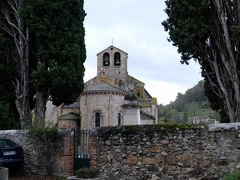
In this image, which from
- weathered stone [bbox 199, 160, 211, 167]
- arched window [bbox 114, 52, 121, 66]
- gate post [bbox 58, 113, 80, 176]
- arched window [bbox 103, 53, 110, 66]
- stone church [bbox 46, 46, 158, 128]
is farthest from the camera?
arched window [bbox 114, 52, 121, 66]

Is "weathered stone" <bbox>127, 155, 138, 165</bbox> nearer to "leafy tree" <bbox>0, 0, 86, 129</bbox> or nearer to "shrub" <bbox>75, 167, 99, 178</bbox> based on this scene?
"shrub" <bbox>75, 167, 99, 178</bbox>

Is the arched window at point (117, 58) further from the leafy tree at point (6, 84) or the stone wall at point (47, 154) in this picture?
the stone wall at point (47, 154)

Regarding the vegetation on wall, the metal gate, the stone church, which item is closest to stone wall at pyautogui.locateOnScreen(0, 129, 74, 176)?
the vegetation on wall

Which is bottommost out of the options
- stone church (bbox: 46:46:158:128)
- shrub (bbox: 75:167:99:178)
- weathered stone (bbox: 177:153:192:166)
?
shrub (bbox: 75:167:99:178)

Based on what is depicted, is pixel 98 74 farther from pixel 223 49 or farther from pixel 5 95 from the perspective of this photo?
pixel 223 49

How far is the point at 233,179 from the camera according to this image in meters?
7.16

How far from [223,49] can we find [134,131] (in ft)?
→ 29.6

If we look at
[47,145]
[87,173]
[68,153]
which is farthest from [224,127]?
[47,145]

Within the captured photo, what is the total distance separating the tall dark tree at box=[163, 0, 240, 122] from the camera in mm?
19000

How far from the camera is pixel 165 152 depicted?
39.5 ft

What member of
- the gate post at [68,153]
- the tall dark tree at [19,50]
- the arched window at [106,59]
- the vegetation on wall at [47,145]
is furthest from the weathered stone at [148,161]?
the arched window at [106,59]

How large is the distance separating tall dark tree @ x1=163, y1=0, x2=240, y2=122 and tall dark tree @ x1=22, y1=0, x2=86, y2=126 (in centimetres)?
517

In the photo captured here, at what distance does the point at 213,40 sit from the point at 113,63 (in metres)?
29.7

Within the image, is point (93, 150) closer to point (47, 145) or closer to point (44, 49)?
point (47, 145)
